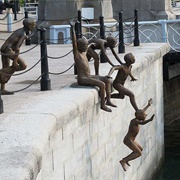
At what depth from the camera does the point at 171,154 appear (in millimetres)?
17500

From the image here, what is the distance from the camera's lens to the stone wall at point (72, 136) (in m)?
6.02

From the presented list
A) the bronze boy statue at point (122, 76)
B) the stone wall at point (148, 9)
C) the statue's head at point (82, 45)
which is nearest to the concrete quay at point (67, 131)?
the bronze boy statue at point (122, 76)

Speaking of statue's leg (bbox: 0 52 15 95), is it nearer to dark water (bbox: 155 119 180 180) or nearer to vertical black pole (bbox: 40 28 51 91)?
vertical black pole (bbox: 40 28 51 91)

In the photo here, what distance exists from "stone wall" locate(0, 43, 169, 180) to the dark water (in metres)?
1.63

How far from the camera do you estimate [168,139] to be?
19.2m

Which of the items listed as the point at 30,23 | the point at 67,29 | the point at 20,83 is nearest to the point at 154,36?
the point at 67,29

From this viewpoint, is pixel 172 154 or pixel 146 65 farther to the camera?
pixel 172 154

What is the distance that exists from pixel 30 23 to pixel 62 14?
29.8ft

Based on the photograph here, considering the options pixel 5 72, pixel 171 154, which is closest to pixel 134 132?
pixel 5 72

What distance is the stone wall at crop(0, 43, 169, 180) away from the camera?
602cm

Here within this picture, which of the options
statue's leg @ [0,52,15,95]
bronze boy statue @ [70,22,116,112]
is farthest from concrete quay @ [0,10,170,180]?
statue's leg @ [0,52,15,95]

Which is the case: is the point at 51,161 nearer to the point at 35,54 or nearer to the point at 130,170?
the point at 130,170

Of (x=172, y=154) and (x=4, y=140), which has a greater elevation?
(x=4, y=140)

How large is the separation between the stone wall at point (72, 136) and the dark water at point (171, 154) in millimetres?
1633
